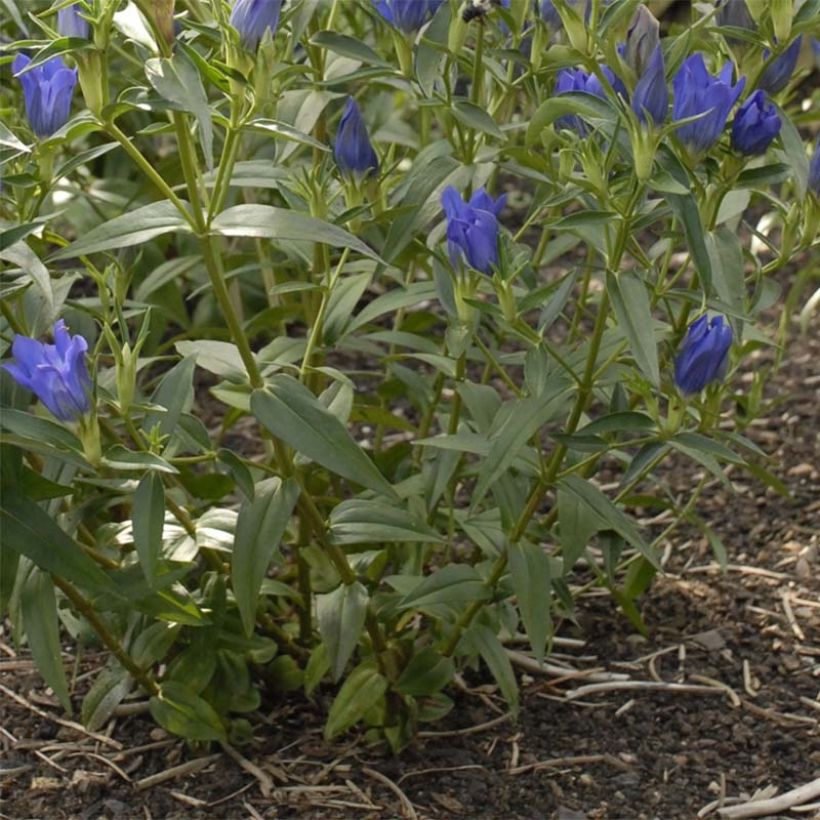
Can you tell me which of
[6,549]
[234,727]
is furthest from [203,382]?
[6,549]

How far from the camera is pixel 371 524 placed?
6.09 feet

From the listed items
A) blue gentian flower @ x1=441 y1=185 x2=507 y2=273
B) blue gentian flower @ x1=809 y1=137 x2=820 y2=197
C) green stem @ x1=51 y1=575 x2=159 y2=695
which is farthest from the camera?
green stem @ x1=51 y1=575 x2=159 y2=695

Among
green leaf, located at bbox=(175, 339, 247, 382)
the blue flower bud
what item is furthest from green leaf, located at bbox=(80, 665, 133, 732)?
the blue flower bud

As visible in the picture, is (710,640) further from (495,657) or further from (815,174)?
(815,174)

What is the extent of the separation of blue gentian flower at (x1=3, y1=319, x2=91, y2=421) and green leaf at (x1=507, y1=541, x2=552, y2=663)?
2.10ft

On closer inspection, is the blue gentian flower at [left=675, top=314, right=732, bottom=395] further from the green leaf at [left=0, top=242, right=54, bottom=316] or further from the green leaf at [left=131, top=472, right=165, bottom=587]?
the green leaf at [left=0, top=242, right=54, bottom=316]

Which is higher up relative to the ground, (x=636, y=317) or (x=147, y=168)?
(x=147, y=168)

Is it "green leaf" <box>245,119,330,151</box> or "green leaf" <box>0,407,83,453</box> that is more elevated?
"green leaf" <box>245,119,330,151</box>

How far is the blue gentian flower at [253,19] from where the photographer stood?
4.92ft

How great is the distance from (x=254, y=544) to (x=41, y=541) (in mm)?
283

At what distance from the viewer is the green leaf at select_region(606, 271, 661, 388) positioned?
5.05 ft

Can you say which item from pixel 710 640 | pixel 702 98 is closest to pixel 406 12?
pixel 702 98

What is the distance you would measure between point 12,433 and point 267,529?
1.17 ft

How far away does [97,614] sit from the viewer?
198 cm
